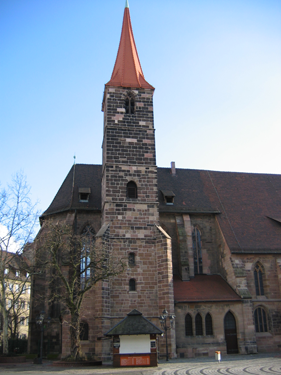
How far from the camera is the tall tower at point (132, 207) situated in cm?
2248

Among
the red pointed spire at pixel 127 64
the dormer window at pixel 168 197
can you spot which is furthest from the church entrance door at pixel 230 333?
the red pointed spire at pixel 127 64

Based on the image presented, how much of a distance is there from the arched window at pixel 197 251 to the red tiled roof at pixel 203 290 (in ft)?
3.15

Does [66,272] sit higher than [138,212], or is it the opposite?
[138,212]

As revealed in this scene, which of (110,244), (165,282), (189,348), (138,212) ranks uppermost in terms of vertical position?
(138,212)

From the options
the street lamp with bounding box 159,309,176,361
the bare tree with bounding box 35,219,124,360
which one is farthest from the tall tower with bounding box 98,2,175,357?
the bare tree with bounding box 35,219,124,360

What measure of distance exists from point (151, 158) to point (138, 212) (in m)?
3.79

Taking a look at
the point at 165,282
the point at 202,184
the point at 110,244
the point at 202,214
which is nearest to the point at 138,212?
the point at 110,244

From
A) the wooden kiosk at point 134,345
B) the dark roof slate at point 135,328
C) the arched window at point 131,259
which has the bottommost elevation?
the wooden kiosk at point 134,345

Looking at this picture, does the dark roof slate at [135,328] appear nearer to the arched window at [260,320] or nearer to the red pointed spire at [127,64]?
the arched window at [260,320]

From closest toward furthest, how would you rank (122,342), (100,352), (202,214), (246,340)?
(122,342)
(100,352)
(246,340)
(202,214)

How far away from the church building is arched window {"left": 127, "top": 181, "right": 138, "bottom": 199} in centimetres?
7

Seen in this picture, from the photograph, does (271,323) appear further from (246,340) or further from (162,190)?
(162,190)

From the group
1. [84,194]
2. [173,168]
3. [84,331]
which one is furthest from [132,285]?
[173,168]

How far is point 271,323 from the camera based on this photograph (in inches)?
1010
